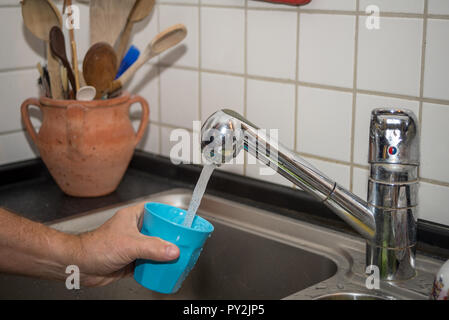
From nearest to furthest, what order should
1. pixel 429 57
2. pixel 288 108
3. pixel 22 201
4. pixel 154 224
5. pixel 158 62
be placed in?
pixel 154 224
pixel 429 57
pixel 288 108
pixel 22 201
pixel 158 62

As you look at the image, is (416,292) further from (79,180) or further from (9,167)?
(9,167)

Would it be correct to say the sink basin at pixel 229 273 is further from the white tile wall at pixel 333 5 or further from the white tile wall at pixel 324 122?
the white tile wall at pixel 333 5

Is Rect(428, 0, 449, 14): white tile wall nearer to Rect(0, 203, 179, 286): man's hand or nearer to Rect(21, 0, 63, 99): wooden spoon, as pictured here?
Rect(0, 203, 179, 286): man's hand

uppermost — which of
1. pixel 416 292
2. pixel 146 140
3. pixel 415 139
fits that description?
pixel 415 139

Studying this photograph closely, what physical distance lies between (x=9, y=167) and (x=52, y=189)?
11 centimetres

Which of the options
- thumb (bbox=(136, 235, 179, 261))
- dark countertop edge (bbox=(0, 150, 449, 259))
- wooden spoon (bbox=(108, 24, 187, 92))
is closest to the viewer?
thumb (bbox=(136, 235, 179, 261))

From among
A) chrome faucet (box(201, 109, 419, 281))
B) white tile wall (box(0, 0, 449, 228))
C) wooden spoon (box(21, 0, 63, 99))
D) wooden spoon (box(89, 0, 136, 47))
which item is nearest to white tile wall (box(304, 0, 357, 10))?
white tile wall (box(0, 0, 449, 228))

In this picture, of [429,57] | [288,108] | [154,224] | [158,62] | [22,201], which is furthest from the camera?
[158,62]

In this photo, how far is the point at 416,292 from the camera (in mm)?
906

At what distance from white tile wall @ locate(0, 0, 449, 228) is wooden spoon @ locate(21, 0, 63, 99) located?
5.8 inches

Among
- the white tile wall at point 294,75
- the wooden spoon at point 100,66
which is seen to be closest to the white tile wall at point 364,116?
the white tile wall at point 294,75

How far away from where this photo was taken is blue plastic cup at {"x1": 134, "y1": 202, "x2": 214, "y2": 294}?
80 cm

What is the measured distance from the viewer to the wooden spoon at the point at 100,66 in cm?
116
